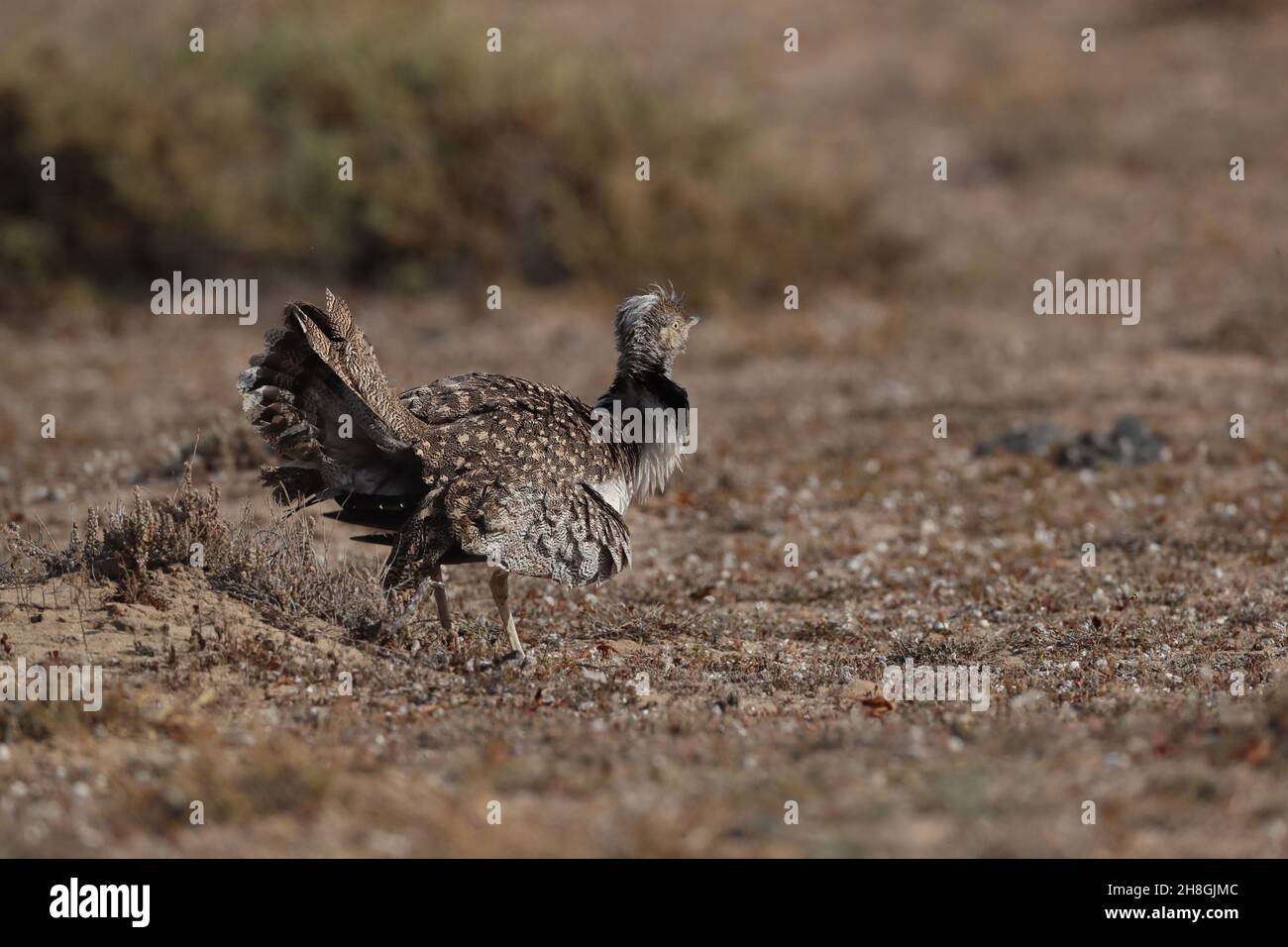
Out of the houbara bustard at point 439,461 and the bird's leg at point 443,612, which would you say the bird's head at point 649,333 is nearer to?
the houbara bustard at point 439,461

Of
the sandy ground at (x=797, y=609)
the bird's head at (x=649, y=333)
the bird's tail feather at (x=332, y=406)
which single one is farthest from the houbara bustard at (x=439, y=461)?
the sandy ground at (x=797, y=609)

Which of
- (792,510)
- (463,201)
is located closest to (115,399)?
(463,201)

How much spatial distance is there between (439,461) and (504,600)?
3.03ft

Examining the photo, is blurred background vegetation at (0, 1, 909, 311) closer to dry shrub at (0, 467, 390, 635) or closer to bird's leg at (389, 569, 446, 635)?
dry shrub at (0, 467, 390, 635)

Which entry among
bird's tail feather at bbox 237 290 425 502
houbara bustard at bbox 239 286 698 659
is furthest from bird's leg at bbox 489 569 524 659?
bird's tail feather at bbox 237 290 425 502

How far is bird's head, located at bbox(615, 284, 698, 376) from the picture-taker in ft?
25.5

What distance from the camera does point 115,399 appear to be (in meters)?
14.4

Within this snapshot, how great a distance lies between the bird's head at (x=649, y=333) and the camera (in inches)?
306

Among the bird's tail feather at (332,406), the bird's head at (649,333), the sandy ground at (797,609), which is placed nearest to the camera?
the sandy ground at (797,609)

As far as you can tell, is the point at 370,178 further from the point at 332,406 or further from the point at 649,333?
the point at 332,406

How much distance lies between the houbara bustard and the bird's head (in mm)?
416

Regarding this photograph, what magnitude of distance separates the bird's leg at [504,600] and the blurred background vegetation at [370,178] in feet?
38.6

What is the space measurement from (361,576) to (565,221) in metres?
12.1
